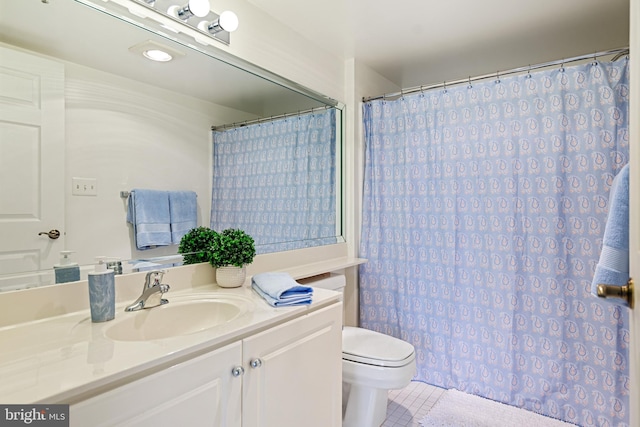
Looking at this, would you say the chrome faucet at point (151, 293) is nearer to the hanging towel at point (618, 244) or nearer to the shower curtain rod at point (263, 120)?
the shower curtain rod at point (263, 120)

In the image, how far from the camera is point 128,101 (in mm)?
1351

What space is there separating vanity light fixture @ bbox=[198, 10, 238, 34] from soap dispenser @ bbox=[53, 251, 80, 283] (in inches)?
41.8

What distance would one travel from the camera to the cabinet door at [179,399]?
2.44ft

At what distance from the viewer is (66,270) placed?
46.3 inches

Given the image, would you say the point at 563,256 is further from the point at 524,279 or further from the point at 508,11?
the point at 508,11

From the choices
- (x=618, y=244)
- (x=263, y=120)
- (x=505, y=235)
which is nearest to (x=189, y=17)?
(x=263, y=120)

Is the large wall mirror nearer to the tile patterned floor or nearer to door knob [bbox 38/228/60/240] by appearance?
door knob [bbox 38/228/60/240]

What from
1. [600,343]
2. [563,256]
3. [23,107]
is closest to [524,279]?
[563,256]

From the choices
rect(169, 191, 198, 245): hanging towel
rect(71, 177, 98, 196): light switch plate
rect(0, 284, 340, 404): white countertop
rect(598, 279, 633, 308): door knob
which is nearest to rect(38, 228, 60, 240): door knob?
rect(71, 177, 98, 196): light switch plate

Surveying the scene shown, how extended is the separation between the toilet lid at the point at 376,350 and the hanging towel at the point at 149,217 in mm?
1033

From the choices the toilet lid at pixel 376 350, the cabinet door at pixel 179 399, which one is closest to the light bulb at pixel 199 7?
the cabinet door at pixel 179 399

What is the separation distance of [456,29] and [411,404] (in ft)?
7.35

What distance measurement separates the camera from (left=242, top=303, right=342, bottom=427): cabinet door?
1.07 metres

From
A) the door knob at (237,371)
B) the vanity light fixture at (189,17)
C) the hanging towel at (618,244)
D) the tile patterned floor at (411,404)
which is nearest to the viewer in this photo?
the hanging towel at (618,244)
